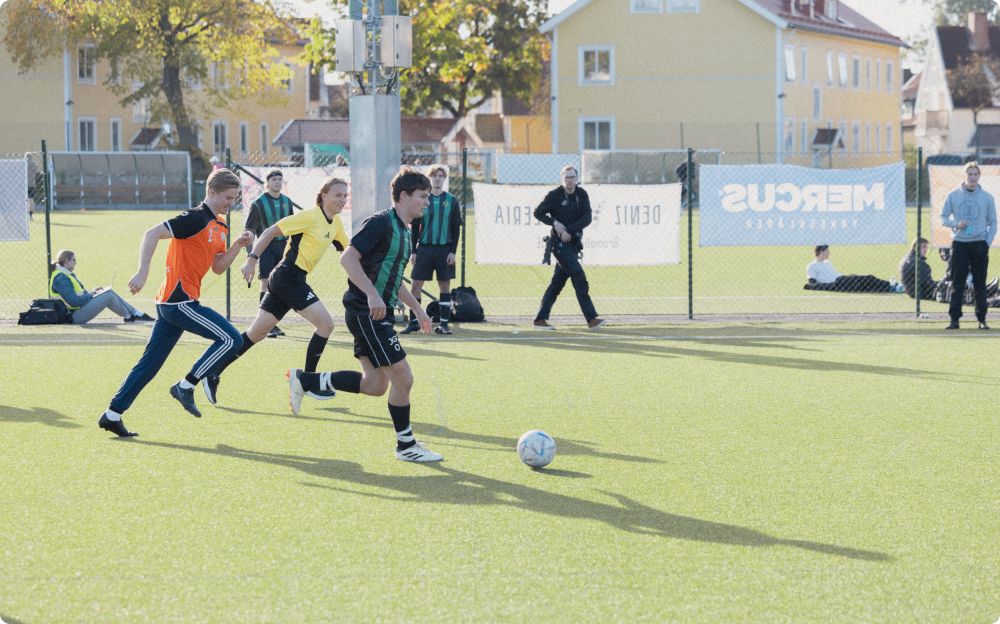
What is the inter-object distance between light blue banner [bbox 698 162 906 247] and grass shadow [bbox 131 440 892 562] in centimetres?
1002

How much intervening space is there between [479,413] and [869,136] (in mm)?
59962

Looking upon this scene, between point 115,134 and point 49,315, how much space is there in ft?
172

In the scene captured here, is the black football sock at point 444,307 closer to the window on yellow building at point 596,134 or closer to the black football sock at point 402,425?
the black football sock at point 402,425

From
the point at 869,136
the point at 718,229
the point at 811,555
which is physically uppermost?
the point at 869,136

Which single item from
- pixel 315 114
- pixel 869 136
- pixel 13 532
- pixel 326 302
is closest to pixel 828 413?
pixel 13 532

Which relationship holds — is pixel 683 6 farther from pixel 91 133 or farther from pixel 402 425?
pixel 402 425

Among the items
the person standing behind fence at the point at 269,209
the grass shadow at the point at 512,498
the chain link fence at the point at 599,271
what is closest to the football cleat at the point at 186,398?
the grass shadow at the point at 512,498

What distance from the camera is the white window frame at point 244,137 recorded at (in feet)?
239

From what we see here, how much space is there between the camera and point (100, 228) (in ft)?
120

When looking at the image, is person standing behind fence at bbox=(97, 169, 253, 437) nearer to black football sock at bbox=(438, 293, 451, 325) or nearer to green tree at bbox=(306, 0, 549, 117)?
black football sock at bbox=(438, 293, 451, 325)

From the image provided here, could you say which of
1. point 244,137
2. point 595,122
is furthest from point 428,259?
point 244,137

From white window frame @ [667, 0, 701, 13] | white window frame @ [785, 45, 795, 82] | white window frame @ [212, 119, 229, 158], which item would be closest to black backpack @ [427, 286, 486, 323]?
white window frame @ [667, 0, 701, 13]

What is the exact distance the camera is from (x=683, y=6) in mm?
54938

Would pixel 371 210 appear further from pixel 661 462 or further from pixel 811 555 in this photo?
pixel 811 555
